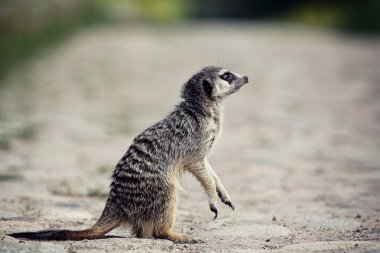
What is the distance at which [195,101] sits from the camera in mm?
5082

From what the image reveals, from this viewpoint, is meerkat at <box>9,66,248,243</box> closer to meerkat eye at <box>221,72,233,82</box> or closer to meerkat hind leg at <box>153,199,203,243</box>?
meerkat hind leg at <box>153,199,203,243</box>

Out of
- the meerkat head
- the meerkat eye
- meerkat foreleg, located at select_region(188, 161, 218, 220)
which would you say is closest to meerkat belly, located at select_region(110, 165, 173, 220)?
meerkat foreleg, located at select_region(188, 161, 218, 220)

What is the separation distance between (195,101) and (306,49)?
49.0 feet

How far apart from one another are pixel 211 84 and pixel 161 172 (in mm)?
968

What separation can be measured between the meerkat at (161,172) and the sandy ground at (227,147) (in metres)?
0.11

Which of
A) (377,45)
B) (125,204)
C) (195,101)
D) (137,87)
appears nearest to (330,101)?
(137,87)

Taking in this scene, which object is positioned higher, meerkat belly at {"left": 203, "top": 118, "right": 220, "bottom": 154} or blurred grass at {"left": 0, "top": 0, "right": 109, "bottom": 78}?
blurred grass at {"left": 0, "top": 0, "right": 109, "bottom": 78}

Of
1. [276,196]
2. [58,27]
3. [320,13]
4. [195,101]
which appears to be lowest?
[276,196]

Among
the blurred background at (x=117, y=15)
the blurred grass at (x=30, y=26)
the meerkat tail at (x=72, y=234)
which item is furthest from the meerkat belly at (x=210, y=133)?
the blurred background at (x=117, y=15)

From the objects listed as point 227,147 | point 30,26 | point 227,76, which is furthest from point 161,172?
point 30,26

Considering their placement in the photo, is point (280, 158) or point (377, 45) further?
point (377, 45)

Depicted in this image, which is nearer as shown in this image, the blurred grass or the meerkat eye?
the meerkat eye

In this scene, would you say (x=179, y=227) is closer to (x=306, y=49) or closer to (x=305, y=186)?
(x=305, y=186)

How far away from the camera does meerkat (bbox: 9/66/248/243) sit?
434 cm
